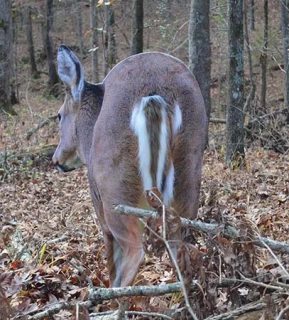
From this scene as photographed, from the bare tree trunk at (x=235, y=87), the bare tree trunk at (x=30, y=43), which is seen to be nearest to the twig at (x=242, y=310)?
the bare tree trunk at (x=235, y=87)

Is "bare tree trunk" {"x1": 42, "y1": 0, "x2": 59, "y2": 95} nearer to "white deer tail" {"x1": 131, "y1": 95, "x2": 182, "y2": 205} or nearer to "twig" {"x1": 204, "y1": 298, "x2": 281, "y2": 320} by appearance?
"white deer tail" {"x1": 131, "y1": 95, "x2": 182, "y2": 205}

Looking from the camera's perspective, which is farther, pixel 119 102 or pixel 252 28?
pixel 252 28

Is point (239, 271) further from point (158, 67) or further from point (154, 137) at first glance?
point (158, 67)

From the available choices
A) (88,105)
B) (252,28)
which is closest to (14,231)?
(88,105)

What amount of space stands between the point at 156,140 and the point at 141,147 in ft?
0.38

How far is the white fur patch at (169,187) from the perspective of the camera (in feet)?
12.4

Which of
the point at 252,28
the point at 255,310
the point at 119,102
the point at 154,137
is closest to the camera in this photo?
the point at 255,310

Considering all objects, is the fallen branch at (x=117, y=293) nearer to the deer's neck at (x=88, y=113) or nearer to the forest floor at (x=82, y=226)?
the forest floor at (x=82, y=226)

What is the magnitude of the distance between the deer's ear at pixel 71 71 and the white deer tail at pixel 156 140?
1197 millimetres

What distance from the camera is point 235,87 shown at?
10.2m

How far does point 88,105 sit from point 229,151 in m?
5.59

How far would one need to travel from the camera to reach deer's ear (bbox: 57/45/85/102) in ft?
16.0

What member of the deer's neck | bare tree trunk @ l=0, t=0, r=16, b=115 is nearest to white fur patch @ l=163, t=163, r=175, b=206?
the deer's neck

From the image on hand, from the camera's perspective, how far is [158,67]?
410 cm
